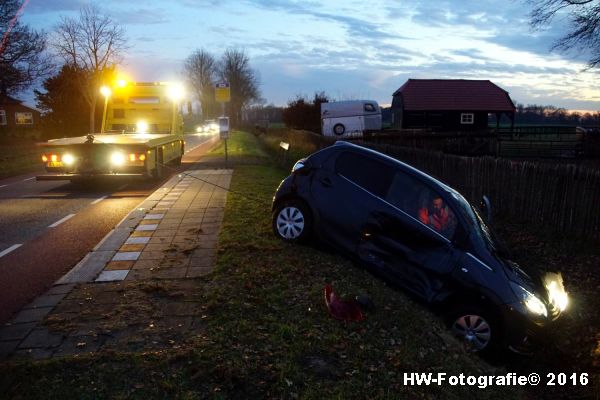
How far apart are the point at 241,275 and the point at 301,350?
2000 millimetres

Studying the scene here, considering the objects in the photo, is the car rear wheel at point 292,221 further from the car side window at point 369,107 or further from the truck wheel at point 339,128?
the car side window at point 369,107

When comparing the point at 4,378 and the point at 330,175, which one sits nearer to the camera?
the point at 4,378

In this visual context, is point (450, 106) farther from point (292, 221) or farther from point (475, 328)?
point (475, 328)

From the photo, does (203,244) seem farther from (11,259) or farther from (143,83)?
(143,83)

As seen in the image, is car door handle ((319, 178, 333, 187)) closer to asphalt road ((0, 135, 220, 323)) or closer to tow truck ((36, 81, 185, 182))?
asphalt road ((0, 135, 220, 323))

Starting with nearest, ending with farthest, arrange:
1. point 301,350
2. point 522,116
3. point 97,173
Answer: point 301,350 → point 97,173 → point 522,116

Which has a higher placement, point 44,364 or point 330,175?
point 330,175

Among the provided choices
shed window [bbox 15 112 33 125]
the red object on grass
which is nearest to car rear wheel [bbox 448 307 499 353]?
the red object on grass

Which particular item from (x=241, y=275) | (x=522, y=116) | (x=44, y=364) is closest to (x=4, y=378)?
(x=44, y=364)

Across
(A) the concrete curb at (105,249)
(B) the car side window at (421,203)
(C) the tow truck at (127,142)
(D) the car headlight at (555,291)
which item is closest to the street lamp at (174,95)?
(C) the tow truck at (127,142)

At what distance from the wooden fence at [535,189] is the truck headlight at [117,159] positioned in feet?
25.7

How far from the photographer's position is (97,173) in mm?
13203

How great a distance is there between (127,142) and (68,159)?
1592 mm

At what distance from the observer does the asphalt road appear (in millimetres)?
6286
